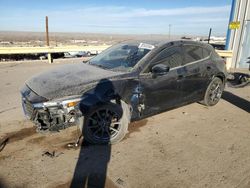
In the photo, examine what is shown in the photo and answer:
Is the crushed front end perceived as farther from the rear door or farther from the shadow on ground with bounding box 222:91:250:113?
the shadow on ground with bounding box 222:91:250:113

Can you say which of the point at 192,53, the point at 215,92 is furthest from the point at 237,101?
the point at 192,53

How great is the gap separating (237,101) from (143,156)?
4360mm

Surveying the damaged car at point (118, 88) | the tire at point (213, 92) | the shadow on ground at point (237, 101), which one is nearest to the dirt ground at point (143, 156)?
the damaged car at point (118, 88)

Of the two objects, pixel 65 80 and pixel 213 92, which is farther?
pixel 213 92

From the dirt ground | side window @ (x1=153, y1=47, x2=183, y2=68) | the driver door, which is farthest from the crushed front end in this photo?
side window @ (x1=153, y1=47, x2=183, y2=68)

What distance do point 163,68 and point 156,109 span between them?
0.87 meters

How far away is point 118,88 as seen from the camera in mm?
3857

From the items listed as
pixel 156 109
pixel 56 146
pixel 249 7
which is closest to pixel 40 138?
pixel 56 146

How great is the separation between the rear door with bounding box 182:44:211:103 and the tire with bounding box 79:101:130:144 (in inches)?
68.9

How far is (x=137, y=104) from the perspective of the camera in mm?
4148

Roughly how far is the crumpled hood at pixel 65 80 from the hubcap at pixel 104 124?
519 millimetres

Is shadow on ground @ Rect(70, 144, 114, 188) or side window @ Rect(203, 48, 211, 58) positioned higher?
side window @ Rect(203, 48, 211, 58)

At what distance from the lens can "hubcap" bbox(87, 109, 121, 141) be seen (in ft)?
12.4

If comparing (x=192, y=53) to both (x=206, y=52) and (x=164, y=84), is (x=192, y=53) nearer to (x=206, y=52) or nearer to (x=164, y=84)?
(x=206, y=52)
